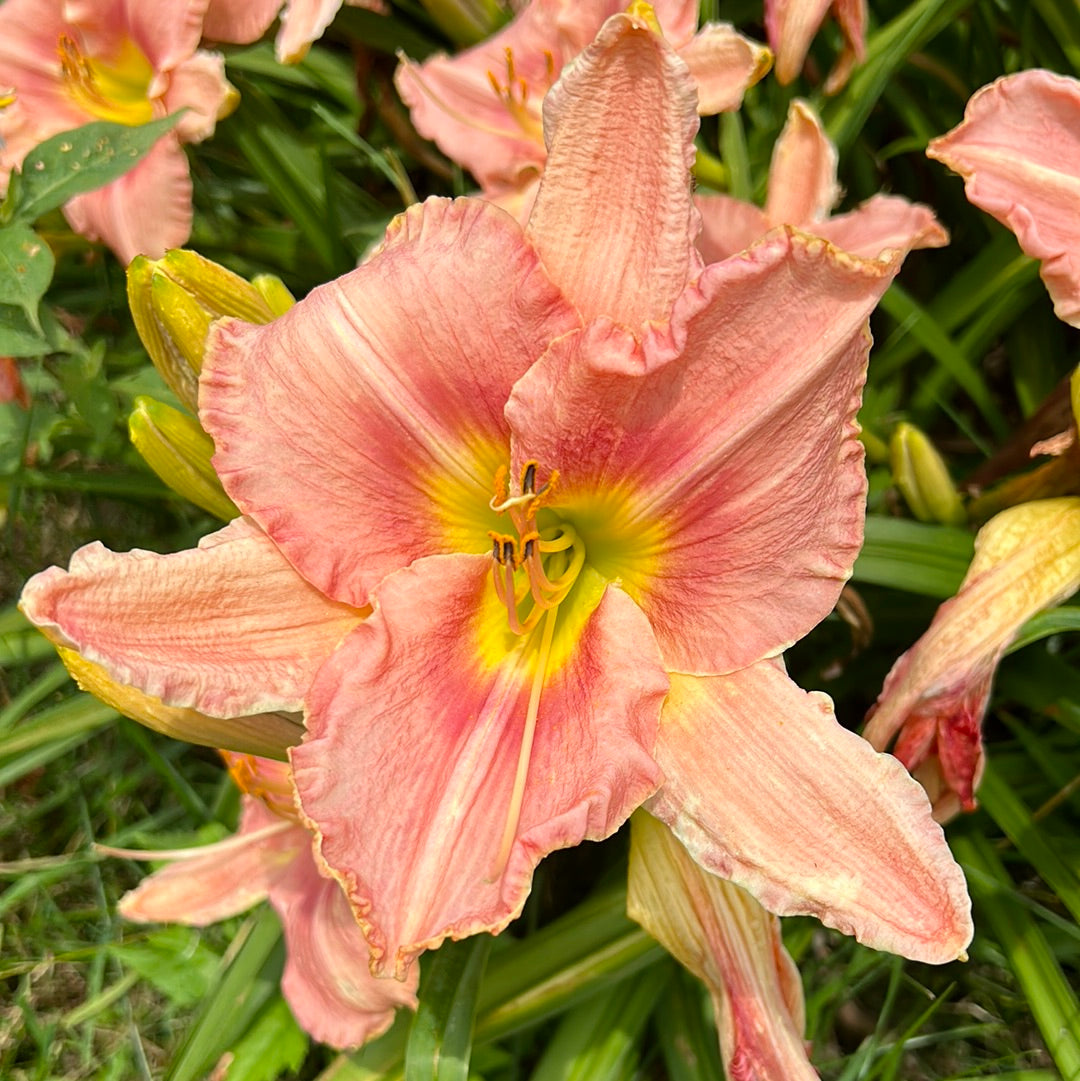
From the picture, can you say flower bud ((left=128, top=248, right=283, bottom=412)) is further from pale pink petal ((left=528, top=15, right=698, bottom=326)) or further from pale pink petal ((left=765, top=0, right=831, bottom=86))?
pale pink petal ((left=765, top=0, right=831, bottom=86))

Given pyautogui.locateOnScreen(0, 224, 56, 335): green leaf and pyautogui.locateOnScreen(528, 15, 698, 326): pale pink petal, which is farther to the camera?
pyautogui.locateOnScreen(0, 224, 56, 335): green leaf

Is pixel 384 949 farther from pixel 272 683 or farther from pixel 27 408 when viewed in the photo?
pixel 27 408

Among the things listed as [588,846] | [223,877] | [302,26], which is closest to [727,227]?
[302,26]

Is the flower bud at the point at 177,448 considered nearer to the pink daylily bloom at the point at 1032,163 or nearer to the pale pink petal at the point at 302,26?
the pale pink petal at the point at 302,26

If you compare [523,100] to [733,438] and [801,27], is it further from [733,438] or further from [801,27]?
[733,438]

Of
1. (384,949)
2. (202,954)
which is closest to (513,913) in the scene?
(384,949)

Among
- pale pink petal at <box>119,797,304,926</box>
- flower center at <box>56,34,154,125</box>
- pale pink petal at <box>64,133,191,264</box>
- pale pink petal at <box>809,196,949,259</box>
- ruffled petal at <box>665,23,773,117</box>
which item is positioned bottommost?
pale pink petal at <box>119,797,304,926</box>

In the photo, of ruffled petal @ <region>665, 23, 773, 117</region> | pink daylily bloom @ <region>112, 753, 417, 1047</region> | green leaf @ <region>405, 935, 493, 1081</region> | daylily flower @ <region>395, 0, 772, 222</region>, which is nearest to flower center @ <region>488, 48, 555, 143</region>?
daylily flower @ <region>395, 0, 772, 222</region>

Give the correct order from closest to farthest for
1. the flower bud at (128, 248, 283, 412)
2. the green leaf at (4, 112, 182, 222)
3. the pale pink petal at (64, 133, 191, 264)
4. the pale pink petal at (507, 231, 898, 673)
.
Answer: the pale pink petal at (507, 231, 898, 673)
the flower bud at (128, 248, 283, 412)
the green leaf at (4, 112, 182, 222)
the pale pink petal at (64, 133, 191, 264)
